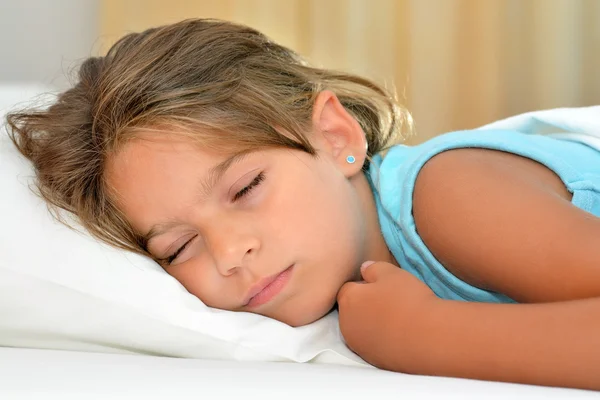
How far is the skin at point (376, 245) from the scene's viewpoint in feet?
2.53

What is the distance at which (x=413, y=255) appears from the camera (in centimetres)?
110

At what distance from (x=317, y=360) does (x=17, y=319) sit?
1.15ft

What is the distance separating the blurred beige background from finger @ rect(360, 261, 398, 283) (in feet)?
4.41

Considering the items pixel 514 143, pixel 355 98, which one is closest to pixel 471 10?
pixel 355 98

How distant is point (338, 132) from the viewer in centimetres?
117

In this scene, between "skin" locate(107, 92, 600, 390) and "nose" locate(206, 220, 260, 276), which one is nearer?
"skin" locate(107, 92, 600, 390)

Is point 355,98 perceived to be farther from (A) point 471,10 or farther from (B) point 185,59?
(A) point 471,10

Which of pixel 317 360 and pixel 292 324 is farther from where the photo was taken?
pixel 292 324

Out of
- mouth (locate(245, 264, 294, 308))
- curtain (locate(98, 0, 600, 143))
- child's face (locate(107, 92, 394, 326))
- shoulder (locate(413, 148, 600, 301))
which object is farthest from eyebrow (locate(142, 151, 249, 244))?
curtain (locate(98, 0, 600, 143))

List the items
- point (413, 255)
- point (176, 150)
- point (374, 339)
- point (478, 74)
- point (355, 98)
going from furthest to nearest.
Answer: point (478, 74), point (355, 98), point (413, 255), point (176, 150), point (374, 339)

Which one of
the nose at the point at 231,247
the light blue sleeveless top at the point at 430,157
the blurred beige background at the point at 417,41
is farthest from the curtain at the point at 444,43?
the nose at the point at 231,247

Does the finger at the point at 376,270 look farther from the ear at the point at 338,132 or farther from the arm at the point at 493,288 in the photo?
the ear at the point at 338,132

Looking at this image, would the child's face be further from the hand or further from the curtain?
the curtain

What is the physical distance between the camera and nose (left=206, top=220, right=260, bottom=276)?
36.8 inches
